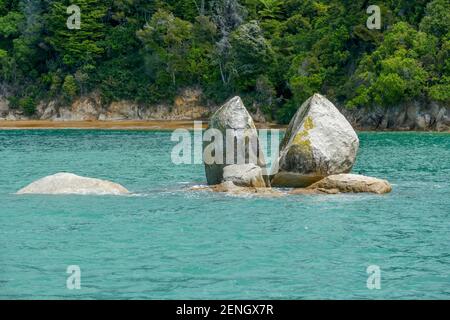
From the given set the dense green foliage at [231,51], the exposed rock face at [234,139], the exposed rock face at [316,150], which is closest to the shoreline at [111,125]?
the dense green foliage at [231,51]

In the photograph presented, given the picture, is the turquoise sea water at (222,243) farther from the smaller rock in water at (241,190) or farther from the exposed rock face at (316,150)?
the exposed rock face at (316,150)

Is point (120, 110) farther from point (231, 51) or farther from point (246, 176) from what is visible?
point (246, 176)

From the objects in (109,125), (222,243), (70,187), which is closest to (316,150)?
(70,187)

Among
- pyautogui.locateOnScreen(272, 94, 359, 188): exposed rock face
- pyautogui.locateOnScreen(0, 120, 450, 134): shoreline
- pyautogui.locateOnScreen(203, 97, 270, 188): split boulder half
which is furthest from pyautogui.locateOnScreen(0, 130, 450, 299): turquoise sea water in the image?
pyautogui.locateOnScreen(0, 120, 450, 134): shoreline

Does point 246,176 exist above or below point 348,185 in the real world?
above

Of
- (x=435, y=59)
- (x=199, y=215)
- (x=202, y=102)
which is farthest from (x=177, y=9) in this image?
(x=199, y=215)

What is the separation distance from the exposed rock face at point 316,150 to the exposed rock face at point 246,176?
5.61 ft

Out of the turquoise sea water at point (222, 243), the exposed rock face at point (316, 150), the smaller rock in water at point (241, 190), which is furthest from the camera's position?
the exposed rock face at point (316, 150)

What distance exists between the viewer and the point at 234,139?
31.8 meters

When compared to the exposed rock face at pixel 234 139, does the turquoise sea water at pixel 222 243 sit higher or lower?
lower

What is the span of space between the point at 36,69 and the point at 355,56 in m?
43.6

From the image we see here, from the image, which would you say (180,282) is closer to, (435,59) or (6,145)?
(6,145)

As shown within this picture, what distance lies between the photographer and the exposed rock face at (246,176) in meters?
30.5

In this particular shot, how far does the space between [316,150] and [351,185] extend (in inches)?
83.9
